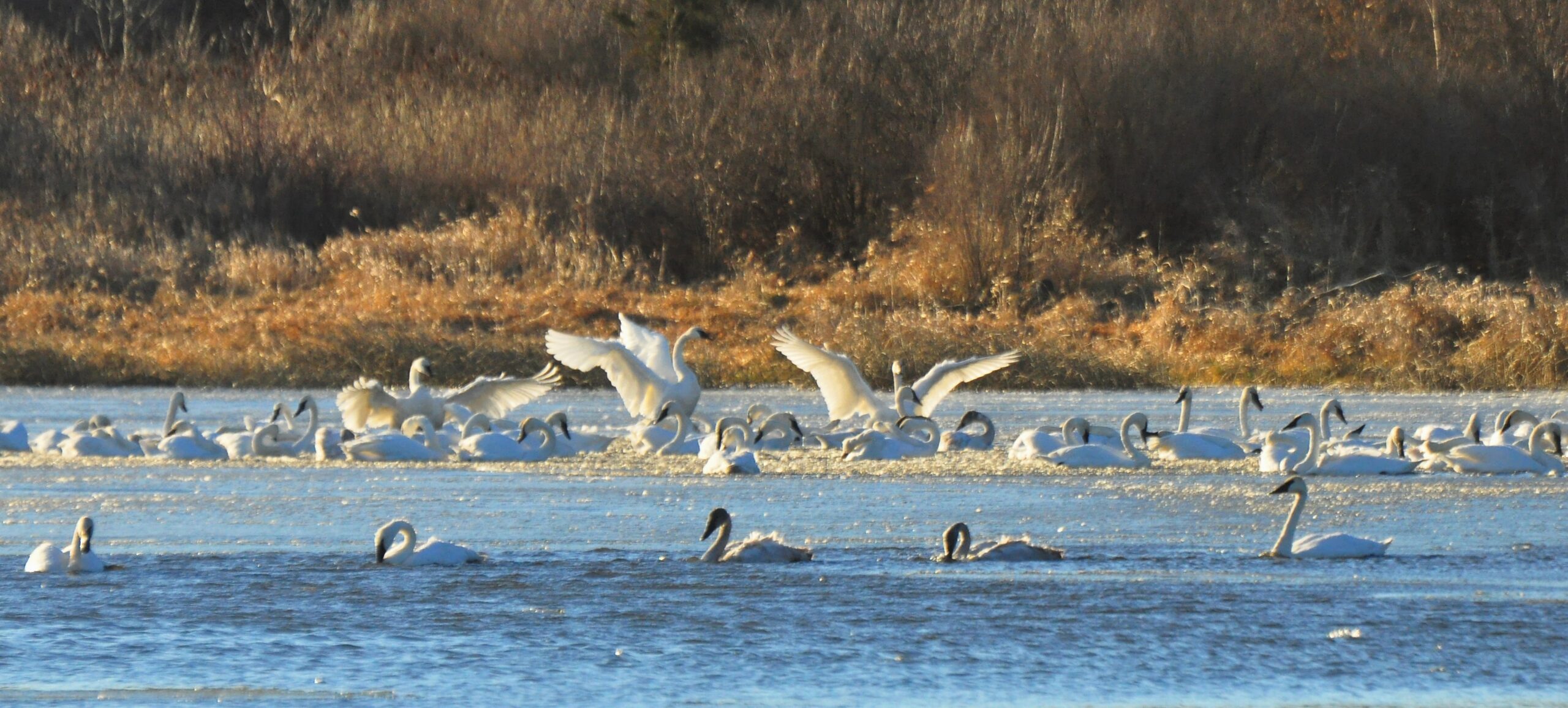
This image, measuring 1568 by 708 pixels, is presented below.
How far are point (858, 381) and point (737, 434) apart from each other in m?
1.94

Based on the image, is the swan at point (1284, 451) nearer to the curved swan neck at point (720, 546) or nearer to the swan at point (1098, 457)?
the swan at point (1098, 457)

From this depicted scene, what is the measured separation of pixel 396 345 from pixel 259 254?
6.12 meters

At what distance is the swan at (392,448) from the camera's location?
40.9 feet

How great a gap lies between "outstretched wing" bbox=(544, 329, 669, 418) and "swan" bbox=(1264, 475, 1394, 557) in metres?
6.77

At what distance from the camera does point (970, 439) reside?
13.6 metres

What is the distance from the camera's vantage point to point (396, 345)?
2102 centimetres

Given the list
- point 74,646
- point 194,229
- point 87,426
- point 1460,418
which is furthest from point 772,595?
point 194,229

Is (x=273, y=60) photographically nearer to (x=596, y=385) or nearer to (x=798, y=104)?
(x=798, y=104)

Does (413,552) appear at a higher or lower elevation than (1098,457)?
lower

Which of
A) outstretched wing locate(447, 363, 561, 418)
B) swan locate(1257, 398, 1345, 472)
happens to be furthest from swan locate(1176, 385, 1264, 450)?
outstretched wing locate(447, 363, 561, 418)

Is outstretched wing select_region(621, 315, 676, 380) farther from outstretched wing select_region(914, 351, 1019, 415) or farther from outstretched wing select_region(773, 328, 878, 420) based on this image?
outstretched wing select_region(914, 351, 1019, 415)

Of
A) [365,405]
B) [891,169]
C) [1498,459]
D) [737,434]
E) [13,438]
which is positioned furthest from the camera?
[891,169]

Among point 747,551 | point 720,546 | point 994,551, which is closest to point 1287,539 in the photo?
point 994,551

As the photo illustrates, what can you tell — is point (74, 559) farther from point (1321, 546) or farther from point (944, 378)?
point (944, 378)
